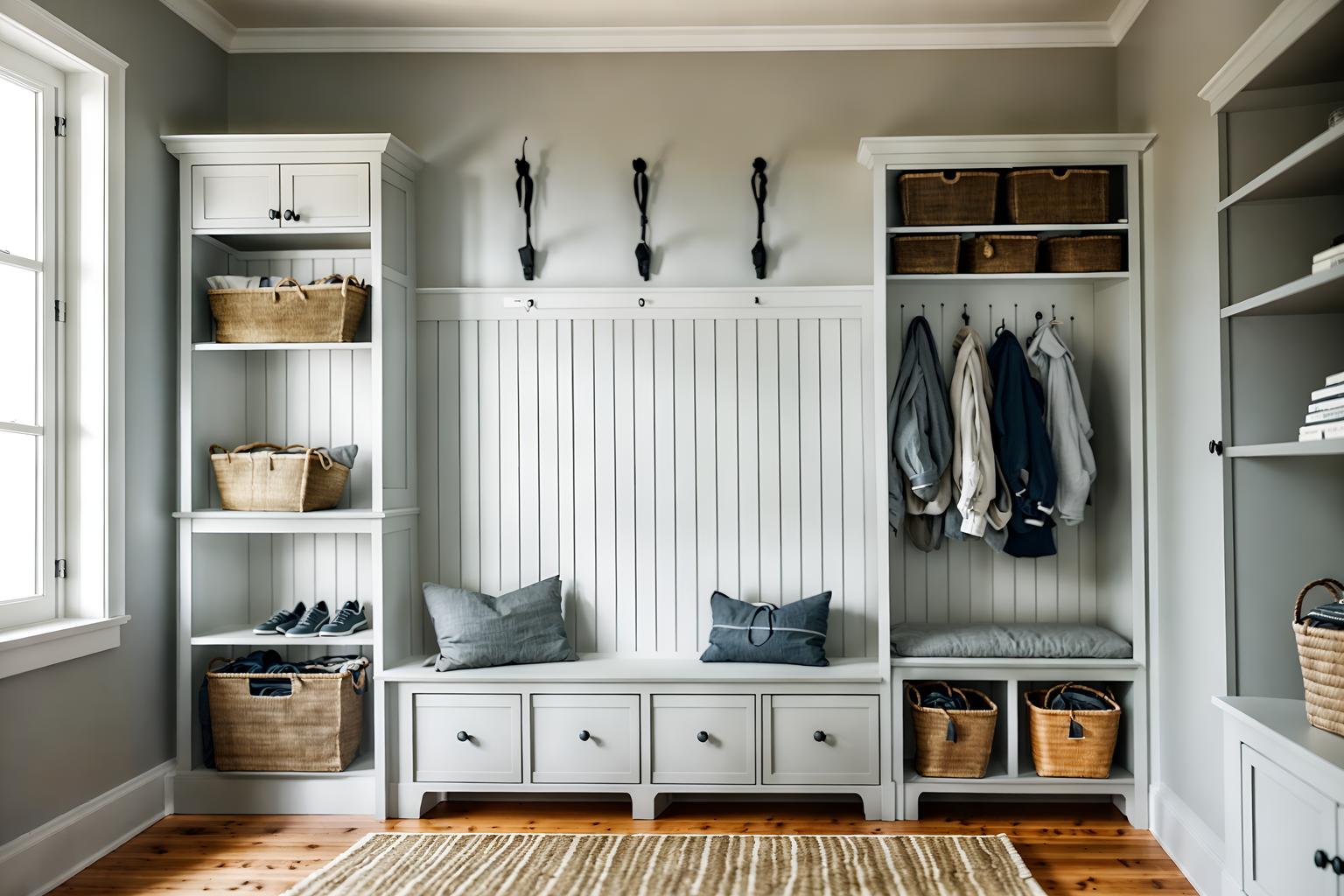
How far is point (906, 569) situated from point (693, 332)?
3.83 ft

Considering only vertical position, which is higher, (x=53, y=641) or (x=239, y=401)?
(x=239, y=401)

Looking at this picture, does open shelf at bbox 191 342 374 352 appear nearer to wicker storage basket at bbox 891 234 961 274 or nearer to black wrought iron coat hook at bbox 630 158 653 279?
black wrought iron coat hook at bbox 630 158 653 279

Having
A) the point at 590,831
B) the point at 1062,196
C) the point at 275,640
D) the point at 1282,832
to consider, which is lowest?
the point at 590,831

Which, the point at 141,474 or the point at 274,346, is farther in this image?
the point at 274,346

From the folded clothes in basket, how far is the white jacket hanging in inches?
98.4

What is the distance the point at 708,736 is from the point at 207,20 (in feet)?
10.0

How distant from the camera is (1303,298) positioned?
2.19 meters

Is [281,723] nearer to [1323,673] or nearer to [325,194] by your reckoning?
[325,194]

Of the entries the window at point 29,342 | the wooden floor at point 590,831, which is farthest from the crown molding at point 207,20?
the wooden floor at point 590,831

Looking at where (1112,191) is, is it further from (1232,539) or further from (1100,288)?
(1232,539)

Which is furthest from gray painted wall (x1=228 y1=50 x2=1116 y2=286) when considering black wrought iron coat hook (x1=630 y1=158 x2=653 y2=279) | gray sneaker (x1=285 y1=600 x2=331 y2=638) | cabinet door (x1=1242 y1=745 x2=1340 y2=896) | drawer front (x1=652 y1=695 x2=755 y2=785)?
cabinet door (x1=1242 y1=745 x2=1340 y2=896)

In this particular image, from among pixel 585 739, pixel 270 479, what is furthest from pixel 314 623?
pixel 585 739

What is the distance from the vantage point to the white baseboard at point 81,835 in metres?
2.67

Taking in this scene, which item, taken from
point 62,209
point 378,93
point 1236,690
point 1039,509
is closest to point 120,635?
point 62,209
